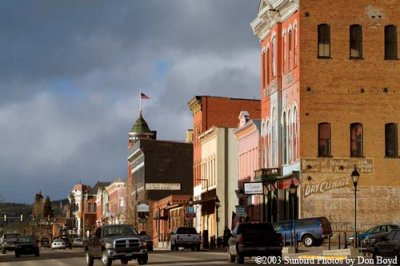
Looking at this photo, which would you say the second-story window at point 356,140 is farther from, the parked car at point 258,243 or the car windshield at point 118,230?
the car windshield at point 118,230

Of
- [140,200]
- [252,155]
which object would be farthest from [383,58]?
[140,200]

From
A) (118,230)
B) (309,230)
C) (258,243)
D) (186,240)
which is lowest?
(186,240)

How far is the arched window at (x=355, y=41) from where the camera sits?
2650 inches

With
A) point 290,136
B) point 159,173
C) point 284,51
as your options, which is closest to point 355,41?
point 284,51

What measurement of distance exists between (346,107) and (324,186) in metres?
5.93

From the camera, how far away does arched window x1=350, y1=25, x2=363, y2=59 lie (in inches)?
2650

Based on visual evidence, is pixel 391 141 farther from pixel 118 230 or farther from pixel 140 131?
pixel 140 131

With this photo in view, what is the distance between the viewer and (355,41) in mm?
67438

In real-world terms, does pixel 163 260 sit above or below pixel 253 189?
below

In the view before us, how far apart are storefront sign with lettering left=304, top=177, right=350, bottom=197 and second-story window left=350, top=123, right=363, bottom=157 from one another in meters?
2.02

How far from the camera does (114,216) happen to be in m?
154

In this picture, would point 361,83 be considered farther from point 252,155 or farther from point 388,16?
point 252,155

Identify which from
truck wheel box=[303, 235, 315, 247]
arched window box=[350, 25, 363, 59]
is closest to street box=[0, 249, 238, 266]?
truck wheel box=[303, 235, 315, 247]

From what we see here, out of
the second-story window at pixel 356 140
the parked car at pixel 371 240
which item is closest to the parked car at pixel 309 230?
the parked car at pixel 371 240
